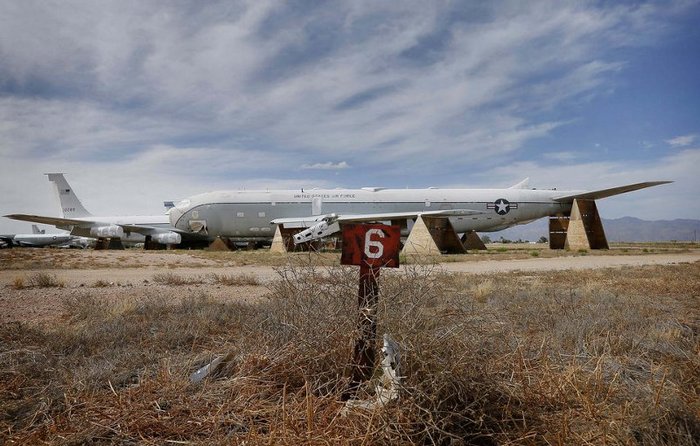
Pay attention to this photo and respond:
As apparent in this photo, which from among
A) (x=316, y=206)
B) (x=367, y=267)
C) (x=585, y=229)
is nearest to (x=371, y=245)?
(x=367, y=267)

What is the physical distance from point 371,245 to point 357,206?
1231 inches

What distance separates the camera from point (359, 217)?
105 ft

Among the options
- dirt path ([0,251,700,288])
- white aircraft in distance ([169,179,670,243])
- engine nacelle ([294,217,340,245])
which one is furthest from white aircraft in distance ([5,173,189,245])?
dirt path ([0,251,700,288])

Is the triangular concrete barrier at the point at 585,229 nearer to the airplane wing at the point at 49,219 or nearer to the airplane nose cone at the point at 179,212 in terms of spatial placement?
the airplane nose cone at the point at 179,212

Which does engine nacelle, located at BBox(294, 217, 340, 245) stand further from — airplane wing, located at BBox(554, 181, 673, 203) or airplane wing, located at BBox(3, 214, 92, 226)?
airplane wing, located at BBox(3, 214, 92, 226)

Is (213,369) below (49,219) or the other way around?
below

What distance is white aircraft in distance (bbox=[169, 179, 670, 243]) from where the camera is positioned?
3447cm

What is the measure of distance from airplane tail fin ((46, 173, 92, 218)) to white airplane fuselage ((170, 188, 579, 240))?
73.2ft

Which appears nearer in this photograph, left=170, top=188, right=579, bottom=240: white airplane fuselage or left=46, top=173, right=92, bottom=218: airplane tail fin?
left=170, top=188, right=579, bottom=240: white airplane fuselage

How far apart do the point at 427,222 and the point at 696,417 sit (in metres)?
27.3

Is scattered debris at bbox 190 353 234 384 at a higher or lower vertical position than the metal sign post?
lower

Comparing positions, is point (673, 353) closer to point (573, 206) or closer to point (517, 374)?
point (517, 374)

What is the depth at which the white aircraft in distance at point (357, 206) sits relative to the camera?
34.5 metres

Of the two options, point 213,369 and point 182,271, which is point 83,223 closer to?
point 182,271
